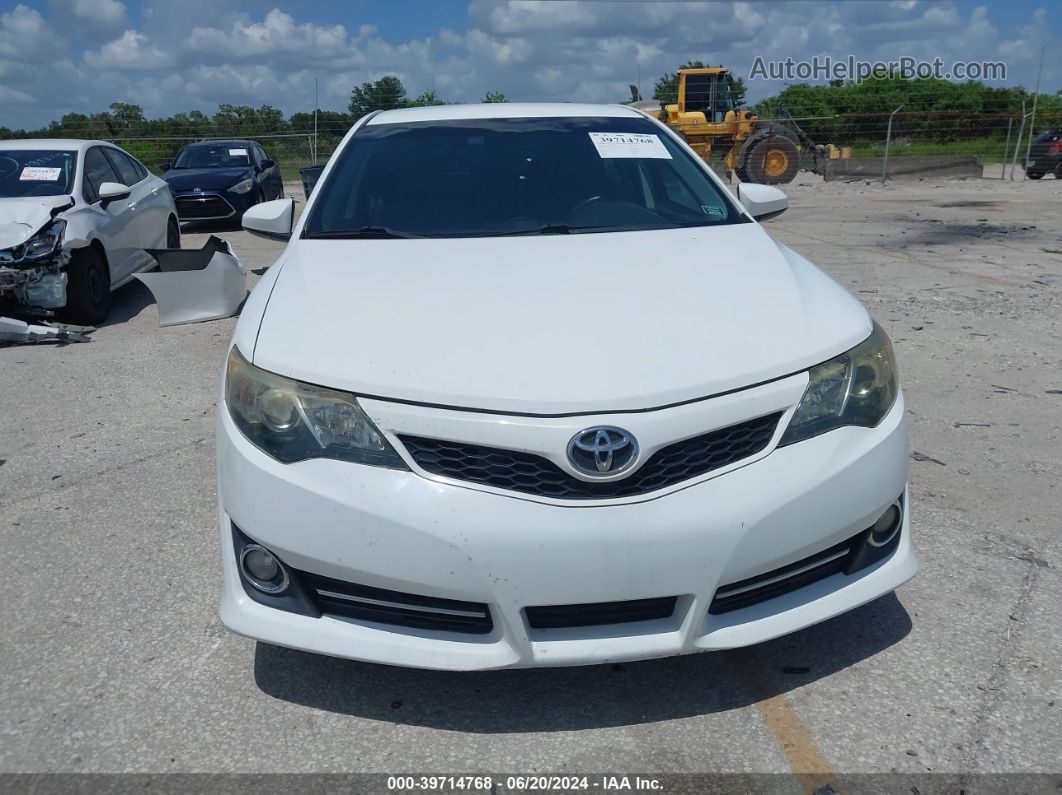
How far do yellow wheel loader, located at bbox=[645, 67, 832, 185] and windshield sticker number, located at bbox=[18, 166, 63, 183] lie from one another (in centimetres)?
1697

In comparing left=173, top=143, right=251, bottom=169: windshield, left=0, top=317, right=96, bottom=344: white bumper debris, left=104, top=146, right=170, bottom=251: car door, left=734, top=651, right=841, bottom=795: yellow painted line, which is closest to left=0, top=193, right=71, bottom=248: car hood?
left=0, top=317, right=96, bottom=344: white bumper debris

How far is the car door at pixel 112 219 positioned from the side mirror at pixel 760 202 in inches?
224

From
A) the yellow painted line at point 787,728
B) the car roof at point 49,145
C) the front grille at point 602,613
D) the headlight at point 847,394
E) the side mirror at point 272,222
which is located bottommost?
the yellow painted line at point 787,728

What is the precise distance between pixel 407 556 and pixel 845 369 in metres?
1.24

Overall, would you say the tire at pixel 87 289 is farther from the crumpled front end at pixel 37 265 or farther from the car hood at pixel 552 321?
the car hood at pixel 552 321

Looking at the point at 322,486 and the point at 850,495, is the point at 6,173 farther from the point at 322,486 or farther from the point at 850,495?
the point at 850,495

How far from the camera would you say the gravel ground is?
2.34 meters

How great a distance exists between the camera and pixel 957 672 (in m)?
2.61

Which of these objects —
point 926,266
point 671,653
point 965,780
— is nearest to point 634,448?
point 671,653

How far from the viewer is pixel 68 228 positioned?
727 centimetres

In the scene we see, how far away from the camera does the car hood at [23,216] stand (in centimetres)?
705

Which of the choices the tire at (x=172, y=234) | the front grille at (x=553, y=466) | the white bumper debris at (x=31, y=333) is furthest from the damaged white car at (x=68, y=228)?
the front grille at (x=553, y=466)

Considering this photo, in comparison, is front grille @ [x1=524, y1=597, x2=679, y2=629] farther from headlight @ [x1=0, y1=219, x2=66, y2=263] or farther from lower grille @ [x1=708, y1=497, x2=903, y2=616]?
headlight @ [x1=0, y1=219, x2=66, y2=263]

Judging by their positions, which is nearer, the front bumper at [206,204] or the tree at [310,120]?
the front bumper at [206,204]
